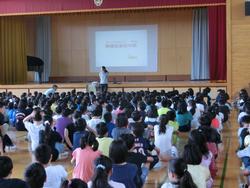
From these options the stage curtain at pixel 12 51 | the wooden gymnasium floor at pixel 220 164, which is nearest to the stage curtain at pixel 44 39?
the stage curtain at pixel 12 51

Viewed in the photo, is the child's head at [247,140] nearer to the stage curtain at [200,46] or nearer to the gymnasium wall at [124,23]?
the stage curtain at [200,46]

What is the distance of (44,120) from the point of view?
6102mm

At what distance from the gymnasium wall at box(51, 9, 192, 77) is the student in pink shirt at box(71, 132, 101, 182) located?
13241mm

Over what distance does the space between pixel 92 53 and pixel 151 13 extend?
2.93 m

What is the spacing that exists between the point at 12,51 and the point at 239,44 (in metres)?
8.92

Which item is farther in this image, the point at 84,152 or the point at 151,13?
the point at 151,13

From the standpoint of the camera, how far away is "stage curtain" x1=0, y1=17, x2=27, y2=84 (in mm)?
16731

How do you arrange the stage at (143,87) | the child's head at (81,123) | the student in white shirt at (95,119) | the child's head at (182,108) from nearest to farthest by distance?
the child's head at (81,123) → the student in white shirt at (95,119) → the child's head at (182,108) → the stage at (143,87)

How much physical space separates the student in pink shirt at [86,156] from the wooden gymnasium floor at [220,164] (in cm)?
105

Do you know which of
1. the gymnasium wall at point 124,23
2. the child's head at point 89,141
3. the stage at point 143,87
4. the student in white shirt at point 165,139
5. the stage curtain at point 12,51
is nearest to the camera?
the child's head at point 89,141

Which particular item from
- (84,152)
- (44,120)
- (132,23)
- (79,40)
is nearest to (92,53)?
(79,40)

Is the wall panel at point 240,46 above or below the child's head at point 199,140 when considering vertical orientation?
above

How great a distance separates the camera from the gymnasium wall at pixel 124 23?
17016 mm

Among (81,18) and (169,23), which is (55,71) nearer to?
(81,18)
